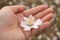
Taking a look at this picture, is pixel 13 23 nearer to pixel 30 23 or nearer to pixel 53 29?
pixel 30 23

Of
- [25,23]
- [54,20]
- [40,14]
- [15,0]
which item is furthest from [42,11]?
[15,0]

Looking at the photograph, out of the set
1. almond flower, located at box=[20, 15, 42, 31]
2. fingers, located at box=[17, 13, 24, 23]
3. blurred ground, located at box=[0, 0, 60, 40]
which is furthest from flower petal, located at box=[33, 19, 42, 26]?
blurred ground, located at box=[0, 0, 60, 40]

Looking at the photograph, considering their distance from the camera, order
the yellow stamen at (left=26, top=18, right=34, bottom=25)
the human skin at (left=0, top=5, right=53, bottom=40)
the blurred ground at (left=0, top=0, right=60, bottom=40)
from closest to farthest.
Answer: the human skin at (left=0, top=5, right=53, bottom=40) < the yellow stamen at (left=26, top=18, right=34, bottom=25) < the blurred ground at (left=0, top=0, right=60, bottom=40)

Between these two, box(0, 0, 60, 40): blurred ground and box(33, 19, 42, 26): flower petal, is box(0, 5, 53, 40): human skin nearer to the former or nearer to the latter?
box(33, 19, 42, 26): flower petal

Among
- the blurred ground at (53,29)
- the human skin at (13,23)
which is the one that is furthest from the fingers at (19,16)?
the blurred ground at (53,29)

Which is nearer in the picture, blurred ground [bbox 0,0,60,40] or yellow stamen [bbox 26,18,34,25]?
yellow stamen [bbox 26,18,34,25]

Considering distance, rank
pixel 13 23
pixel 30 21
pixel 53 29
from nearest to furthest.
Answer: pixel 13 23, pixel 30 21, pixel 53 29

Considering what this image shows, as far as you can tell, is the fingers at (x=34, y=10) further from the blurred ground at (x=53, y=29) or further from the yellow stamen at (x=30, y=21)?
the blurred ground at (x=53, y=29)

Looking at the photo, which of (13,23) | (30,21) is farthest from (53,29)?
(13,23)
